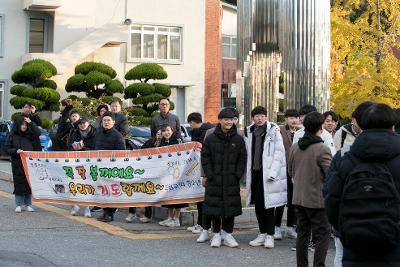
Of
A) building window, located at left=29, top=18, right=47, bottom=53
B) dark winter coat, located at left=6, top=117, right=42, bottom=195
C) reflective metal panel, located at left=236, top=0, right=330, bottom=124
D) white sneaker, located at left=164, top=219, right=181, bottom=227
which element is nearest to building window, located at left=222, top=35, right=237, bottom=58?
building window, located at left=29, top=18, right=47, bottom=53

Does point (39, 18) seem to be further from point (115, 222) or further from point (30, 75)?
point (115, 222)

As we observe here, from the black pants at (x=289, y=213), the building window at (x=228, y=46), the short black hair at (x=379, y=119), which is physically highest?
the building window at (x=228, y=46)

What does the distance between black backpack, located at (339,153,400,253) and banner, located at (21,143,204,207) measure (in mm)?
6578

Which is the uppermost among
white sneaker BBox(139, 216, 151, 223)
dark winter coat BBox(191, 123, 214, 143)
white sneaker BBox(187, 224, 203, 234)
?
dark winter coat BBox(191, 123, 214, 143)

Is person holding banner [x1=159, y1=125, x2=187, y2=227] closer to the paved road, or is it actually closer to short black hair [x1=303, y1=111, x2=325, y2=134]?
the paved road

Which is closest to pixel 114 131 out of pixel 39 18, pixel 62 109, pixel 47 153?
pixel 47 153

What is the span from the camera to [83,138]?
501 inches

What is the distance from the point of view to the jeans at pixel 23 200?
42.3ft

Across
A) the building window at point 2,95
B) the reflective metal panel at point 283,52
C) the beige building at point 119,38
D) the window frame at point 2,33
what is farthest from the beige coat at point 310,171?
the window frame at point 2,33


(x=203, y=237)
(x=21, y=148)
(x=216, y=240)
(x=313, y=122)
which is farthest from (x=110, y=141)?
(x=313, y=122)

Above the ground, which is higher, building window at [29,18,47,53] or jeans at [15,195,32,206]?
building window at [29,18,47,53]

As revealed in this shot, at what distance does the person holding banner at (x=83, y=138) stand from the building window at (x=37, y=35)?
21533mm

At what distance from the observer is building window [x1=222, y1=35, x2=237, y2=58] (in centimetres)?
4266

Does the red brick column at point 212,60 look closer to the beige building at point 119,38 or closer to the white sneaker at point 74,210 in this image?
the beige building at point 119,38
